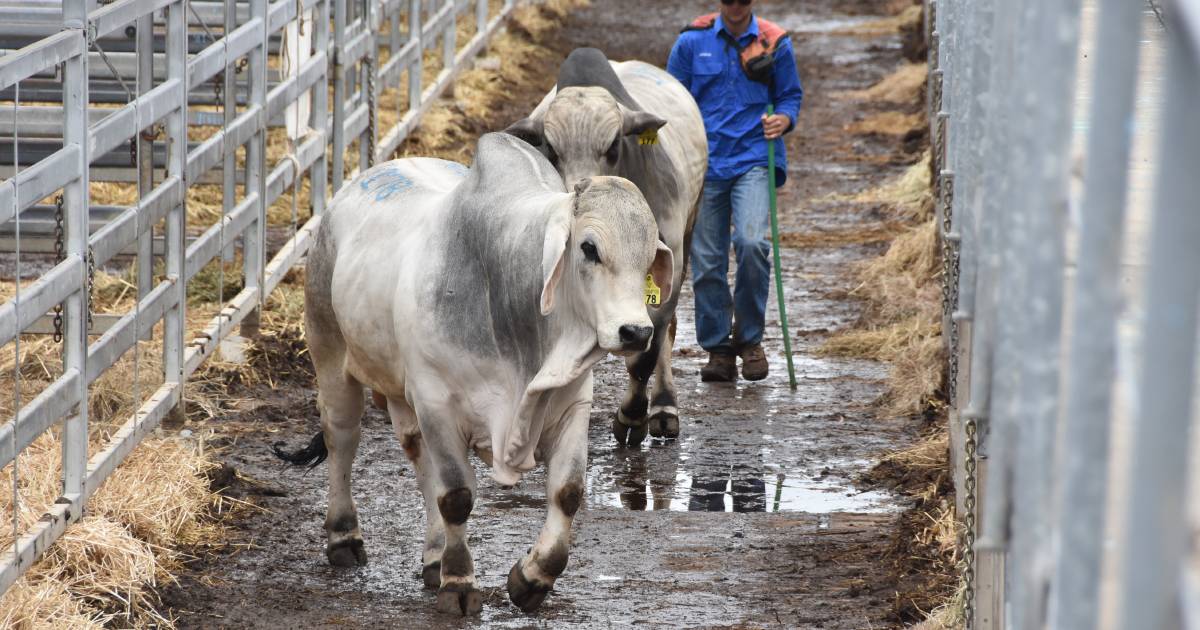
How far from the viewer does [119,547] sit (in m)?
5.83

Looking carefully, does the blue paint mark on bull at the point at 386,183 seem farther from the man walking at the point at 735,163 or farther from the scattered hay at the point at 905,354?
the scattered hay at the point at 905,354

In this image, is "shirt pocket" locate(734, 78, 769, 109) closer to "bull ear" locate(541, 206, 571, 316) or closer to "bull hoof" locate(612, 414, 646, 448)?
"bull hoof" locate(612, 414, 646, 448)

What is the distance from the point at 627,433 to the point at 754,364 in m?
1.34

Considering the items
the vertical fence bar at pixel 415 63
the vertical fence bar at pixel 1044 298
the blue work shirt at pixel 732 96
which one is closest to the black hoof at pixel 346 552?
the blue work shirt at pixel 732 96

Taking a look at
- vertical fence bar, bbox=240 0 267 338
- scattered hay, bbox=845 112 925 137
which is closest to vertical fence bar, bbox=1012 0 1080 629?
vertical fence bar, bbox=240 0 267 338

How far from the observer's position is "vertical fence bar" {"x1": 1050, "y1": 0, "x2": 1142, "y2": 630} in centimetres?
154

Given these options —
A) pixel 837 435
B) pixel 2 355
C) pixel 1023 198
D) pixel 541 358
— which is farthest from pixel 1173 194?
pixel 2 355

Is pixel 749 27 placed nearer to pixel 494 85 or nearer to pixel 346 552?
pixel 346 552

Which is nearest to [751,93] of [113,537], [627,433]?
[627,433]

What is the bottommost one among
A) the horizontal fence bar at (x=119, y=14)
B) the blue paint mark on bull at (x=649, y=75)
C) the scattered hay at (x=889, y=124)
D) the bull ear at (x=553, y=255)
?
the scattered hay at (x=889, y=124)

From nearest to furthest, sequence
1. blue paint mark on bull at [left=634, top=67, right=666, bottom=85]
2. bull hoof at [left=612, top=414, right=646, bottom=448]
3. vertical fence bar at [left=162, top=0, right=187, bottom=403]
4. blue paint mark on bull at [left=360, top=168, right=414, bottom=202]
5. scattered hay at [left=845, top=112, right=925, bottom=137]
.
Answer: blue paint mark on bull at [left=360, top=168, right=414, bottom=202] < vertical fence bar at [left=162, top=0, right=187, bottom=403] < bull hoof at [left=612, top=414, right=646, bottom=448] < blue paint mark on bull at [left=634, top=67, right=666, bottom=85] < scattered hay at [left=845, top=112, right=925, bottom=137]

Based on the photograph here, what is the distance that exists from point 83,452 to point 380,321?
4.07 ft

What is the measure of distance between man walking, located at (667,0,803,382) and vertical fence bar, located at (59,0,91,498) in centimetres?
360

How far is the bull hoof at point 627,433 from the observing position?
25.6 ft
